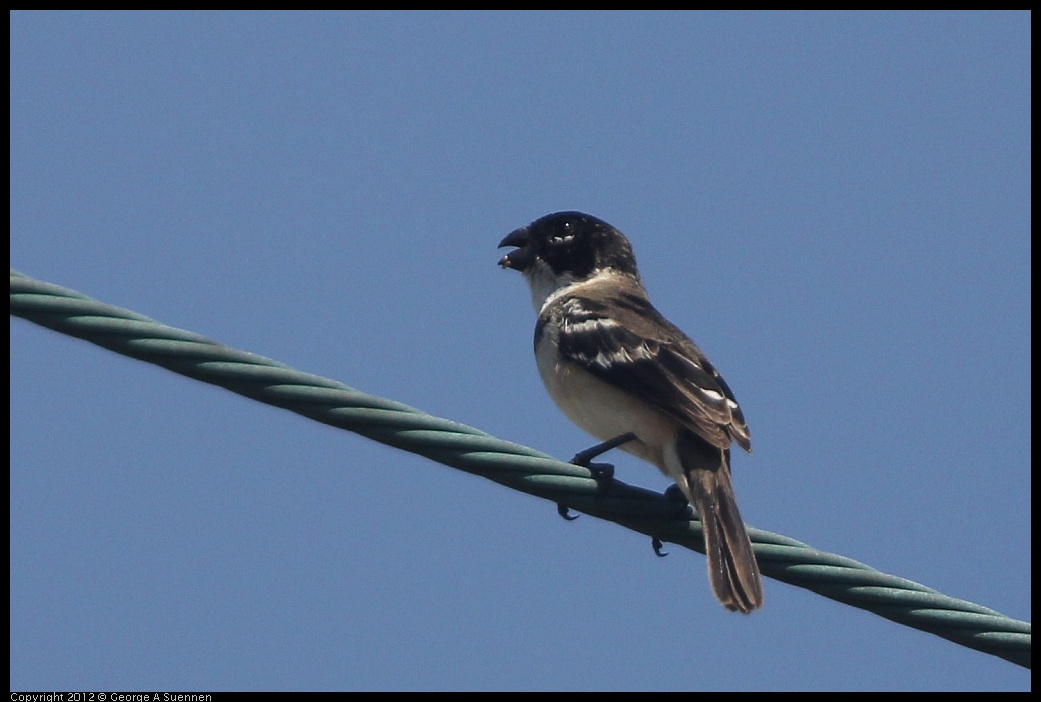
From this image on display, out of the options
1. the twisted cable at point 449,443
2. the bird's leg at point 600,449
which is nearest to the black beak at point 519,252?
the bird's leg at point 600,449

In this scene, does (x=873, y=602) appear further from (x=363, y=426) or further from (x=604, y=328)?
(x=604, y=328)

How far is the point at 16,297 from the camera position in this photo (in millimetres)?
4012

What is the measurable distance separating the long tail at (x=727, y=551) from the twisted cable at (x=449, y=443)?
1.74 ft

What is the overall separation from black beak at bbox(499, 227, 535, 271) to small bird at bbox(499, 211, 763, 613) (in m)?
0.56

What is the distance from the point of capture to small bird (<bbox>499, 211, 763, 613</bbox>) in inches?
224

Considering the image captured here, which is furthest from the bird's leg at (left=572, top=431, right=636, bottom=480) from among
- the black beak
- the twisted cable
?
the black beak

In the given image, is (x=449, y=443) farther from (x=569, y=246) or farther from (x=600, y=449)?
(x=569, y=246)

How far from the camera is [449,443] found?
4.37 m

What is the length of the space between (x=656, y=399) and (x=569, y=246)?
2.82 meters

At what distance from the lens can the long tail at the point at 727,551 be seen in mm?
5543

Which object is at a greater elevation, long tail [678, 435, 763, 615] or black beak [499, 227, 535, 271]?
black beak [499, 227, 535, 271]

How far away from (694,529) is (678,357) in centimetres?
133

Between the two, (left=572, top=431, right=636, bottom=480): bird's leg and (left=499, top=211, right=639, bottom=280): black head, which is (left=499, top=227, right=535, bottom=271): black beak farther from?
(left=572, top=431, right=636, bottom=480): bird's leg

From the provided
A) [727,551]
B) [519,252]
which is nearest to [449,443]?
[727,551]
